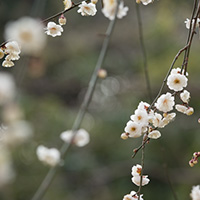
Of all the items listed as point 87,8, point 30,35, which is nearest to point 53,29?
point 87,8

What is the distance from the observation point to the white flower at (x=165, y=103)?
0.70 m

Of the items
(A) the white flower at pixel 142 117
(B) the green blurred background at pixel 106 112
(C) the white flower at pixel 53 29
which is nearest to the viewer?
(A) the white flower at pixel 142 117

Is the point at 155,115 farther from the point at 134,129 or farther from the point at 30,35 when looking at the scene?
the point at 30,35

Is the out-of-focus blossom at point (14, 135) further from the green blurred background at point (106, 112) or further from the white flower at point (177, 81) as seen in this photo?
the green blurred background at point (106, 112)

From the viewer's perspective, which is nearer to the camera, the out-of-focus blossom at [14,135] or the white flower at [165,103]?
the out-of-focus blossom at [14,135]

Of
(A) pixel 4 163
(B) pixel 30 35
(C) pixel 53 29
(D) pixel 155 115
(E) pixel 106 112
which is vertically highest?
(E) pixel 106 112

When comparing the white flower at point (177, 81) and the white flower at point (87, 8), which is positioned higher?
the white flower at point (87, 8)

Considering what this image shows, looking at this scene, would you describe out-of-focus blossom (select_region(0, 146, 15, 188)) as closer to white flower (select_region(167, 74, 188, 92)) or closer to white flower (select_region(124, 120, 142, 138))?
white flower (select_region(124, 120, 142, 138))

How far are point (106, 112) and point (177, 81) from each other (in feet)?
8.91

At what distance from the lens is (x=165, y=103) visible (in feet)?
2.32

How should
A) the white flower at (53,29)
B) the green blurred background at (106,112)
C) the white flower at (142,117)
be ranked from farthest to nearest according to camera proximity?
the green blurred background at (106,112)
the white flower at (53,29)
the white flower at (142,117)

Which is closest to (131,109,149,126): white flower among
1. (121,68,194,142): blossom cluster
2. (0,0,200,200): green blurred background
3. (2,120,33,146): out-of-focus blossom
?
(121,68,194,142): blossom cluster

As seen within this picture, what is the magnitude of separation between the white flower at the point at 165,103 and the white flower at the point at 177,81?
0.02 metres

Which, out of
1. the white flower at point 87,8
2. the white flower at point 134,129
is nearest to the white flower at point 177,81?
the white flower at point 134,129
